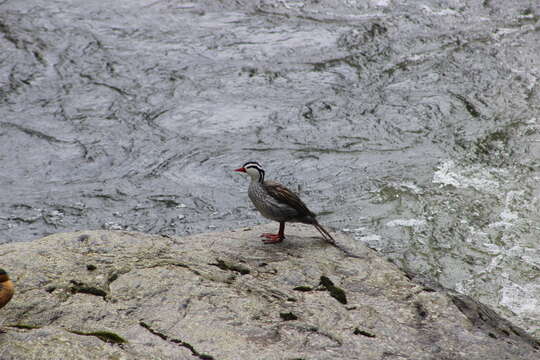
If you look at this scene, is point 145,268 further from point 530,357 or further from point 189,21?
point 189,21

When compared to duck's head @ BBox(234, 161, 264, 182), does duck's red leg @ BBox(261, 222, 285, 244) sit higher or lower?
lower

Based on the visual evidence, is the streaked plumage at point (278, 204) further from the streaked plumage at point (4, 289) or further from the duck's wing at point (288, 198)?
the streaked plumage at point (4, 289)

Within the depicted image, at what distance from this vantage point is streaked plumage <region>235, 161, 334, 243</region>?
7398 mm

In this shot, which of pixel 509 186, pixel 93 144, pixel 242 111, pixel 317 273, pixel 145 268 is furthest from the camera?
pixel 242 111

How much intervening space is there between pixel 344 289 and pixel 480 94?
8320mm

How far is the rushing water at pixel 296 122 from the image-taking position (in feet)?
32.3

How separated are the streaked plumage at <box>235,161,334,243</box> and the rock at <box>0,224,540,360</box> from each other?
0.39 m

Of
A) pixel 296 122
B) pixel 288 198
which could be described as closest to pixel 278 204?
pixel 288 198

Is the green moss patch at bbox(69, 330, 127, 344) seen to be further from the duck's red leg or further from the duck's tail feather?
the duck's tail feather

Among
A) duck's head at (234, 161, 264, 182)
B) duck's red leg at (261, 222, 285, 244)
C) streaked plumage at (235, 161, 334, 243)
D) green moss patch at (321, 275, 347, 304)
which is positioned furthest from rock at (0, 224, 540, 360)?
duck's head at (234, 161, 264, 182)

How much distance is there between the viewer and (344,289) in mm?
6336

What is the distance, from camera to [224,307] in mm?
5605

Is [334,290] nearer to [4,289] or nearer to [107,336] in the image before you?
[107,336]

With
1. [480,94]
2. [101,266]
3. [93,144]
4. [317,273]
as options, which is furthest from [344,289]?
[480,94]
